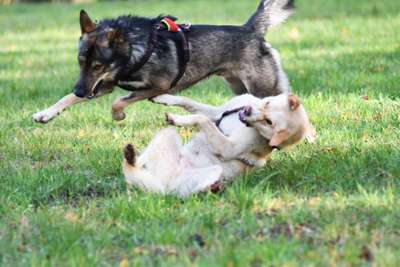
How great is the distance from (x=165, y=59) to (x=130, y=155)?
189 centimetres

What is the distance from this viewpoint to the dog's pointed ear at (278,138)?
5.26m

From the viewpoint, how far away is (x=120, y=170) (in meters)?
5.79

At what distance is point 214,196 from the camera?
4.82 meters

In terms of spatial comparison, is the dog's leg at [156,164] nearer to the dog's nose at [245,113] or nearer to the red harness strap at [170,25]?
the dog's nose at [245,113]

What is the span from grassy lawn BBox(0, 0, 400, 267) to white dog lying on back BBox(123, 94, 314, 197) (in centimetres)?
18

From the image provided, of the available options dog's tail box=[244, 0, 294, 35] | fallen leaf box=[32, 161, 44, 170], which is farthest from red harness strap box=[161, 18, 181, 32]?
fallen leaf box=[32, 161, 44, 170]

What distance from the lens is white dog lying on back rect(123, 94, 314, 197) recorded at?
518 centimetres

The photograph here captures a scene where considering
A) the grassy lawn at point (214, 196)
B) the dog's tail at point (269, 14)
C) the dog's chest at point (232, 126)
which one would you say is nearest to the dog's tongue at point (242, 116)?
the dog's chest at point (232, 126)

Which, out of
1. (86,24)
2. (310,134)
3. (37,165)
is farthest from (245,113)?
(37,165)

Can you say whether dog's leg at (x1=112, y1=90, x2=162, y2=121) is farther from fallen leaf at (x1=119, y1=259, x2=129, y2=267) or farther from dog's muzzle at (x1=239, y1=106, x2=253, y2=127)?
fallen leaf at (x1=119, y1=259, x2=129, y2=267)

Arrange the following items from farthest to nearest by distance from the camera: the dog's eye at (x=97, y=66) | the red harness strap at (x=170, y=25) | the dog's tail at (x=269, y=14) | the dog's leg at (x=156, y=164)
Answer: the dog's tail at (x=269, y=14) → the red harness strap at (x=170, y=25) → the dog's eye at (x=97, y=66) → the dog's leg at (x=156, y=164)

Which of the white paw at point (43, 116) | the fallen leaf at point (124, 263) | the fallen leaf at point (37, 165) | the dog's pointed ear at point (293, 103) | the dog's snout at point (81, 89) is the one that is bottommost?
the fallen leaf at point (37, 165)

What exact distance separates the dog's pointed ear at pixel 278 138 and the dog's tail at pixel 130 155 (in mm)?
1006

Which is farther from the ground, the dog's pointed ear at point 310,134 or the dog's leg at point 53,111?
the dog's pointed ear at point 310,134
